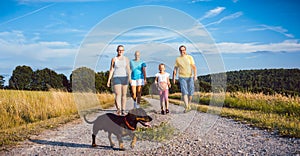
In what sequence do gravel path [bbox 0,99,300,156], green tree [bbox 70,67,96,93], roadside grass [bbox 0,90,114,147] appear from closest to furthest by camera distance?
gravel path [bbox 0,99,300,156] → green tree [bbox 70,67,96,93] → roadside grass [bbox 0,90,114,147]

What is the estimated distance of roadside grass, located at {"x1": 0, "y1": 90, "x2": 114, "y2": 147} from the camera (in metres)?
6.67

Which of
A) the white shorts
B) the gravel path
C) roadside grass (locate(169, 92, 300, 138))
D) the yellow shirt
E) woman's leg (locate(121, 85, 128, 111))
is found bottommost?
the gravel path

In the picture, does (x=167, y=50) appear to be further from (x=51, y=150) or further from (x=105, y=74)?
(x=51, y=150)

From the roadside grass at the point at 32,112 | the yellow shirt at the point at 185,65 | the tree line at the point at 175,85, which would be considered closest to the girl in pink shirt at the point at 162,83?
the tree line at the point at 175,85

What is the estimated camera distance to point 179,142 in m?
6.00

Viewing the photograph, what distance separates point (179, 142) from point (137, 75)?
1.58 m

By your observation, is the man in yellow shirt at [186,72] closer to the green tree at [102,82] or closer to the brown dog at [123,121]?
the green tree at [102,82]

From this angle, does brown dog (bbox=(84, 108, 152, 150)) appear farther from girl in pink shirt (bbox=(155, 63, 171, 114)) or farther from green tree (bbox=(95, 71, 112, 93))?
girl in pink shirt (bbox=(155, 63, 171, 114))

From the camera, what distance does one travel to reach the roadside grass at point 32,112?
6.67 metres

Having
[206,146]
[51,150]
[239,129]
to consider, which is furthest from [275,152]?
[51,150]

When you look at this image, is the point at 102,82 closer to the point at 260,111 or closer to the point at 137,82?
the point at 137,82

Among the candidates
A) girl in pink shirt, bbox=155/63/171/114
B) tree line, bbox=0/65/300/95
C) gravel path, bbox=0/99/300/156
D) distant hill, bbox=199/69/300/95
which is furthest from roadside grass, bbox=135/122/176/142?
distant hill, bbox=199/69/300/95

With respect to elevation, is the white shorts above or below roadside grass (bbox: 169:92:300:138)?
above

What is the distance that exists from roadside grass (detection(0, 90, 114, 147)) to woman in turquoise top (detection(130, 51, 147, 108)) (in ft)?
2.29
